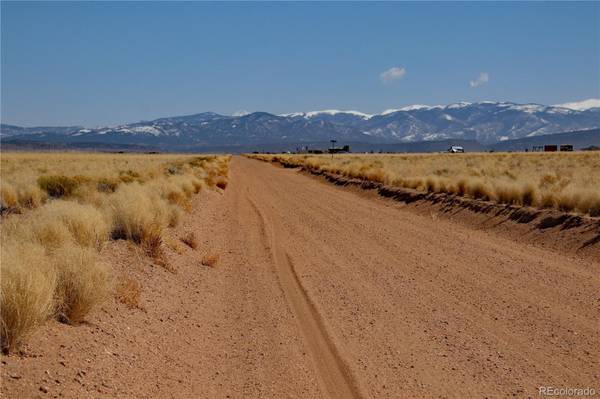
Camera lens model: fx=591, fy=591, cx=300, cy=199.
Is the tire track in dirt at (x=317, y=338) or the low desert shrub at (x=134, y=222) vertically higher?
the low desert shrub at (x=134, y=222)

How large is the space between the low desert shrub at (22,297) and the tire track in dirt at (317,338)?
2970 mm

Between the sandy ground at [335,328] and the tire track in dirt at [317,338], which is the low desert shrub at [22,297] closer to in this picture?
the sandy ground at [335,328]

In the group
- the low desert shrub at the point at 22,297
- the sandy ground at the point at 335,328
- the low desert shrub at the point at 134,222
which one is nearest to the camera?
the low desert shrub at the point at 22,297

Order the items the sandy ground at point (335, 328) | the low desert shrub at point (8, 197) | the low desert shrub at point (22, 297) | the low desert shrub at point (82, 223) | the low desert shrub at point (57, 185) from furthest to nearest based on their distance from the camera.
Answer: the low desert shrub at point (57, 185) → the low desert shrub at point (8, 197) → the low desert shrub at point (82, 223) → the sandy ground at point (335, 328) → the low desert shrub at point (22, 297)

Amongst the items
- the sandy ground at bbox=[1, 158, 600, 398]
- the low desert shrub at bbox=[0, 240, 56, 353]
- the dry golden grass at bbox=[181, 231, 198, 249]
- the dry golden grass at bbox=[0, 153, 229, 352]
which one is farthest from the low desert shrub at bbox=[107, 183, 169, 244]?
the low desert shrub at bbox=[0, 240, 56, 353]

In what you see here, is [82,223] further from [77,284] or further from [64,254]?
[77,284]

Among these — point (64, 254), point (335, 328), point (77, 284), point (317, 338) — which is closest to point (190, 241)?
point (64, 254)

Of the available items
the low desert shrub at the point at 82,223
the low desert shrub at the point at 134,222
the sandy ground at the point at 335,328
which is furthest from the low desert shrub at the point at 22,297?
the low desert shrub at the point at 134,222

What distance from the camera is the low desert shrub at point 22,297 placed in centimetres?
551

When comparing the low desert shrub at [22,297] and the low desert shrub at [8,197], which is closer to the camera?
the low desert shrub at [22,297]

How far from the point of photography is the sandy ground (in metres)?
6.00

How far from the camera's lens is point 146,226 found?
1146cm

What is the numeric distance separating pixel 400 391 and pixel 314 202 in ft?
64.2

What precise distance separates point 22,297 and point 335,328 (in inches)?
158
